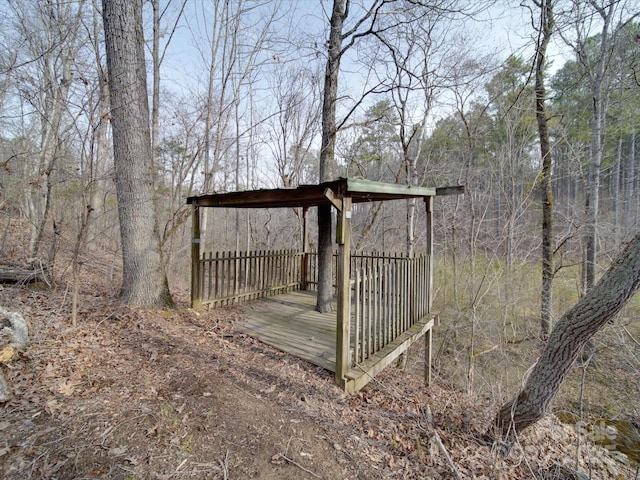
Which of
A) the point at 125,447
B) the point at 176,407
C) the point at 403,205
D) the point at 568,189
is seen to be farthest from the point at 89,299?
the point at 568,189

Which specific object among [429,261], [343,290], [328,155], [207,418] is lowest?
[207,418]

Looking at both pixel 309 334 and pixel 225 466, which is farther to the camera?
pixel 309 334

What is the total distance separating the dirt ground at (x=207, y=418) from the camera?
78.5 inches

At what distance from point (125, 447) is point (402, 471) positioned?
2075 mm

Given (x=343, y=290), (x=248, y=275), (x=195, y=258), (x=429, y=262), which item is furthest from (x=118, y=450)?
(x=429, y=262)

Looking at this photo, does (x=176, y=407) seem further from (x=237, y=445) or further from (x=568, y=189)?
(x=568, y=189)

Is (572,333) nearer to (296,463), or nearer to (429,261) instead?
(296,463)

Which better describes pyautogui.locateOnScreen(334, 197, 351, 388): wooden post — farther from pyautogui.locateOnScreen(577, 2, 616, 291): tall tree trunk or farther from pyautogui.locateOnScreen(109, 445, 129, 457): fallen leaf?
pyautogui.locateOnScreen(577, 2, 616, 291): tall tree trunk

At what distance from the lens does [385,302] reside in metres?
3.93

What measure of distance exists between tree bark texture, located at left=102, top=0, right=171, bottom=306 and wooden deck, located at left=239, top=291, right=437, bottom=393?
5.85ft

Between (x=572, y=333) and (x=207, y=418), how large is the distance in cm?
323

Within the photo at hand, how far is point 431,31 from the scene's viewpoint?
7516 mm

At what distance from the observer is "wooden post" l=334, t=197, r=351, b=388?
307cm

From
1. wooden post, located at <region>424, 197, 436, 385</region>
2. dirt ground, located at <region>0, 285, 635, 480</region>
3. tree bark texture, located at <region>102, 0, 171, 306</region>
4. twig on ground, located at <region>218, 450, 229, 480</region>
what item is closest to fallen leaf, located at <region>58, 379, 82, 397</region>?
dirt ground, located at <region>0, 285, 635, 480</region>
